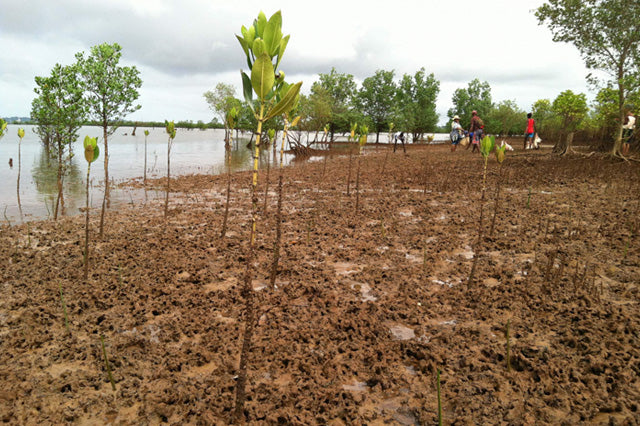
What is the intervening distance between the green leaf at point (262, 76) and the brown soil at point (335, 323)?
2.12 m

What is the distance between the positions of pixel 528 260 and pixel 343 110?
122ft

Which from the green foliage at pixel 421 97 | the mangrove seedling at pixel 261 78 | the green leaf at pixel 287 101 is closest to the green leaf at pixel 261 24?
the mangrove seedling at pixel 261 78

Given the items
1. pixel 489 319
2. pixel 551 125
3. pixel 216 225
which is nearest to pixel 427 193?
pixel 216 225

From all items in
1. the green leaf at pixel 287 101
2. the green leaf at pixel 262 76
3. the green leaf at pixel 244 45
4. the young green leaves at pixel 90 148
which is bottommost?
the young green leaves at pixel 90 148

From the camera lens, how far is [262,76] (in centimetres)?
210

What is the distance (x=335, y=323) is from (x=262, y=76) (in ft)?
7.88

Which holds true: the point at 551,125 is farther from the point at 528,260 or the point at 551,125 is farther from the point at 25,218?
the point at 25,218

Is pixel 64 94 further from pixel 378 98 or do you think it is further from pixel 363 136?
pixel 378 98

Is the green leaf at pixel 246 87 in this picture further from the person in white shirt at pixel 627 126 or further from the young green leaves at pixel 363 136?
the person in white shirt at pixel 627 126

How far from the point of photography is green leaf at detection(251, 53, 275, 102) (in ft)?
6.71

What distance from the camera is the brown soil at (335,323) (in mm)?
2426

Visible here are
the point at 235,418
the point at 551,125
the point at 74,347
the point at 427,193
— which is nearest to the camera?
the point at 235,418

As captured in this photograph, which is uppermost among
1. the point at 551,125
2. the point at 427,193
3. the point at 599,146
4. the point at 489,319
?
the point at 551,125

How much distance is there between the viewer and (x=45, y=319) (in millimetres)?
3455
